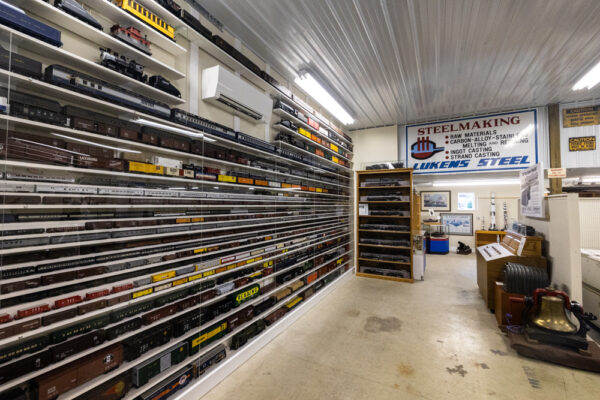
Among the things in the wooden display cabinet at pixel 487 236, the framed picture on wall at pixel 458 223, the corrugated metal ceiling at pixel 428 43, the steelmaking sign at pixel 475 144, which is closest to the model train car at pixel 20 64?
the corrugated metal ceiling at pixel 428 43

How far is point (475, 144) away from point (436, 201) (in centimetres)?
366

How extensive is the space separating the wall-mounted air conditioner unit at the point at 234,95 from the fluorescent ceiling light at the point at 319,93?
2.48 feet

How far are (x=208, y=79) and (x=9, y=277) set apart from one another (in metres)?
1.86

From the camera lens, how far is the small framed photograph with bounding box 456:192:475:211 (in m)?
7.89

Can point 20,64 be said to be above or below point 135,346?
above

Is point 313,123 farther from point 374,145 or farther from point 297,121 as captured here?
point 374,145

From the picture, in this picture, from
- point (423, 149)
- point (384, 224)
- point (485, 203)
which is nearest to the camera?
point (384, 224)

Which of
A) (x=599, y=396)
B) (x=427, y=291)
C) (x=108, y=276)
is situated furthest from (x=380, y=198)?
(x=108, y=276)

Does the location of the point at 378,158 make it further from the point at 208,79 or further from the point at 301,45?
the point at 208,79

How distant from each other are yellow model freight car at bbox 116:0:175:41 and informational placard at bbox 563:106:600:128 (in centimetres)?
620

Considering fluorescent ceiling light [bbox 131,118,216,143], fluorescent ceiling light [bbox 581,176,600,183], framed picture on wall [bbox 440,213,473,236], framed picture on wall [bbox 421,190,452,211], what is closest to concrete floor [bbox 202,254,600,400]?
fluorescent ceiling light [bbox 131,118,216,143]

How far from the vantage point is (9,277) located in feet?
3.88

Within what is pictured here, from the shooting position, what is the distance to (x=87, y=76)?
56.1 inches

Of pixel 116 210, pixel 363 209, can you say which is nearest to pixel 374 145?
pixel 363 209
